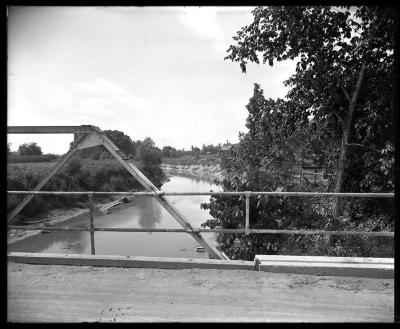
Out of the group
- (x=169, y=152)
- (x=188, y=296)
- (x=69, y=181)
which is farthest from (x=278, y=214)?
(x=169, y=152)

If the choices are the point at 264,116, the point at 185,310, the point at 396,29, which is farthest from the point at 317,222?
the point at 396,29

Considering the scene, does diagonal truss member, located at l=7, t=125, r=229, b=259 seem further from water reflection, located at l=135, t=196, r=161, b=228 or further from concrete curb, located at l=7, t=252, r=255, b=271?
water reflection, located at l=135, t=196, r=161, b=228

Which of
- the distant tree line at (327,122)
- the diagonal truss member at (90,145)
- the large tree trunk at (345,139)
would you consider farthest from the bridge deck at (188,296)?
the large tree trunk at (345,139)

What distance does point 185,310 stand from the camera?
3.04 meters

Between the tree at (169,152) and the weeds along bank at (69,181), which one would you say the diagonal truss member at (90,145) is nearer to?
the weeds along bank at (69,181)

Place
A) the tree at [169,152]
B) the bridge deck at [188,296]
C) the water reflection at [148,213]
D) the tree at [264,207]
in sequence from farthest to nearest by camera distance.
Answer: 1. the tree at [169,152]
2. the water reflection at [148,213]
3. the tree at [264,207]
4. the bridge deck at [188,296]

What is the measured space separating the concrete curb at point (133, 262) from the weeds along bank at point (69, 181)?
1456 centimetres

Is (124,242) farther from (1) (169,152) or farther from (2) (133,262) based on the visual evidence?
(1) (169,152)

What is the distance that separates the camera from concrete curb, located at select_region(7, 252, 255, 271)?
4102 mm

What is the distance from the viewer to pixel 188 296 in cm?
334

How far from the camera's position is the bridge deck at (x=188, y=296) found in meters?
2.95

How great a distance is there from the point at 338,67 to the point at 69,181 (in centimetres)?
3418
